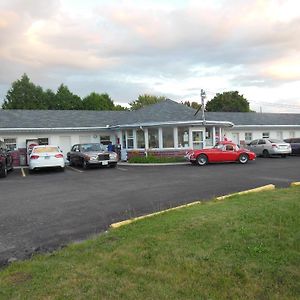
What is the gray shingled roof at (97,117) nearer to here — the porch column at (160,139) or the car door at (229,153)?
the porch column at (160,139)

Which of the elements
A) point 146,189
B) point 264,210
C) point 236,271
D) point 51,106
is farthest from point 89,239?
point 51,106

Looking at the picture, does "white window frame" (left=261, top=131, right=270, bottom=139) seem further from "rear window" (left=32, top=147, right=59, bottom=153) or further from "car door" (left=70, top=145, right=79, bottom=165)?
"rear window" (left=32, top=147, right=59, bottom=153)

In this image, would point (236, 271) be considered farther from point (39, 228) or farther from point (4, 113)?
point (4, 113)

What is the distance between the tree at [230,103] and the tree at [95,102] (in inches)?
763

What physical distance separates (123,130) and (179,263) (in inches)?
961

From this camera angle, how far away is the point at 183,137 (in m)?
26.7

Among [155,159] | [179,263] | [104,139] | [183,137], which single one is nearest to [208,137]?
[183,137]

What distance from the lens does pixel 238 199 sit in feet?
28.7

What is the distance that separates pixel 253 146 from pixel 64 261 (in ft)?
88.4

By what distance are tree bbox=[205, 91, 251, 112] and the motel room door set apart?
142 ft

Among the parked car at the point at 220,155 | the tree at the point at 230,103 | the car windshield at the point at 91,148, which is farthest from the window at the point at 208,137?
the tree at the point at 230,103

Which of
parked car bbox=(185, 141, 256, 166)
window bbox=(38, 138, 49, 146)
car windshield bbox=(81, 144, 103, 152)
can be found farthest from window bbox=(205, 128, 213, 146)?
window bbox=(38, 138, 49, 146)

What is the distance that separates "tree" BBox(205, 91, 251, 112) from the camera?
68.8 meters

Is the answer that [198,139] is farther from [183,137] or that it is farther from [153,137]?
[153,137]
